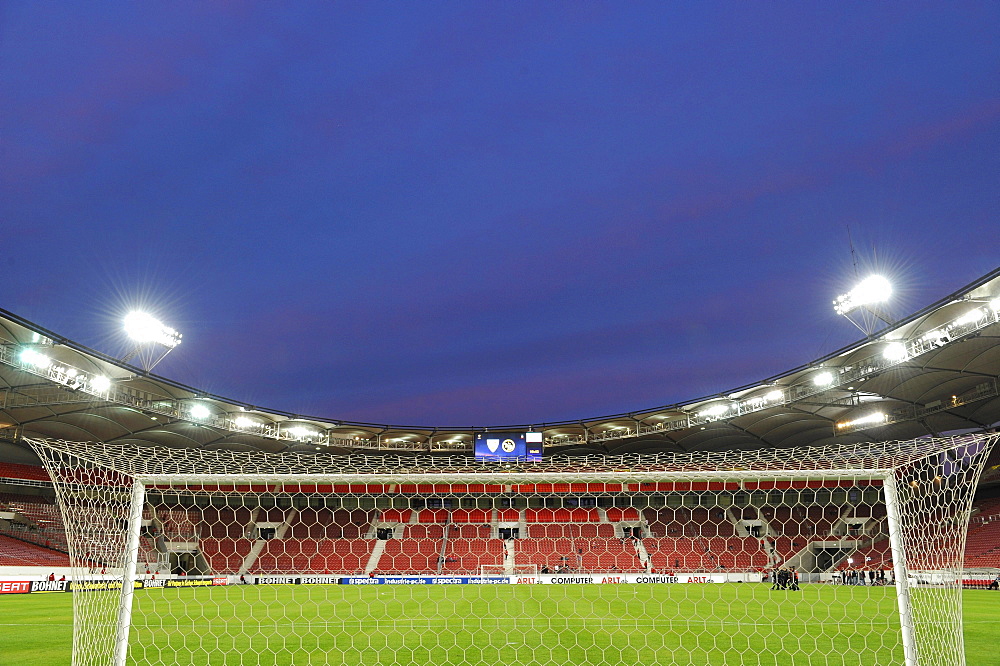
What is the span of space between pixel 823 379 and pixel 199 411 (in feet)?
94.1

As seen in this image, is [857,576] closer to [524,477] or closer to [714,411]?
[714,411]

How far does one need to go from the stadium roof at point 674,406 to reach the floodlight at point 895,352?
4 centimetres

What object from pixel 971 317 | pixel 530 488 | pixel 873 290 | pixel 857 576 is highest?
pixel 873 290

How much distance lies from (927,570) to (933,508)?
3.49 feet

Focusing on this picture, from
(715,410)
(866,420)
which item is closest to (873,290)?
(866,420)

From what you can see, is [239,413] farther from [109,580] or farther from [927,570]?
[927,570]

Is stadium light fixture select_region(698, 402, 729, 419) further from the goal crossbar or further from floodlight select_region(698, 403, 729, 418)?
the goal crossbar

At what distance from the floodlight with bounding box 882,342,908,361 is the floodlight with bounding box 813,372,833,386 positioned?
283cm

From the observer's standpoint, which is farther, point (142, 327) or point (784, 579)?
point (142, 327)

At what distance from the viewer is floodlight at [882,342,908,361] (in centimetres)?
2291

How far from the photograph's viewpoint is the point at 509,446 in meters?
32.5

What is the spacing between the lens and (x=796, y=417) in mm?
31531

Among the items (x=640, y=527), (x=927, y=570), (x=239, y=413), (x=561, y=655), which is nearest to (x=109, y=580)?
(x=561, y=655)

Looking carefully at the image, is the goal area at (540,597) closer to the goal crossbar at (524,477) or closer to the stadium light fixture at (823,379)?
the goal crossbar at (524,477)
